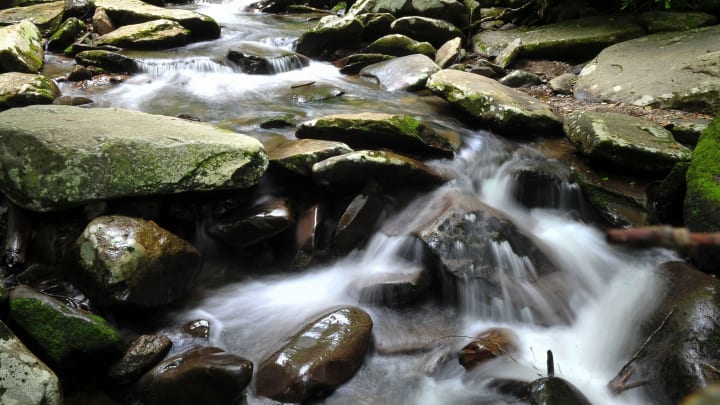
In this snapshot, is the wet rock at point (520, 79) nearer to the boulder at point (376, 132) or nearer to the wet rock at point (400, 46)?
the wet rock at point (400, 46)

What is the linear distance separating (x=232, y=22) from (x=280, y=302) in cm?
1215

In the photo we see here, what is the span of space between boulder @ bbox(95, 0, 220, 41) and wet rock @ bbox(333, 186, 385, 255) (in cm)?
869

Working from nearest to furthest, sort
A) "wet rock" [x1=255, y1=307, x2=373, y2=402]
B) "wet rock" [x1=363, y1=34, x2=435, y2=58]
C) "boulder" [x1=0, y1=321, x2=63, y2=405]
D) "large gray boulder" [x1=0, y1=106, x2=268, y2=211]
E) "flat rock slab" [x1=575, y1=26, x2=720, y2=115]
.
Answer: "boulder" [x1=0, y1=321, x2=63, y2=405] < "wet rock" [x1=255, y1=307, x2=373, y2=402] < "large gray boulder" [x1=0, y1=106, x2=268, y2=211] < "flat rock slab" [x1=575, y1=26, x2=720, y2=115] < "wet rock" [x1=363, y1=34, x2=435, y2=58]

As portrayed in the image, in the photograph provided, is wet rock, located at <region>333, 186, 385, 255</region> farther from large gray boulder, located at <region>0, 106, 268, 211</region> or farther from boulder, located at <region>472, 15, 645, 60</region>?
boulder, located at <region>472, 15, 645, 60</region>

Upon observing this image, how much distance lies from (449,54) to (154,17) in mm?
7343

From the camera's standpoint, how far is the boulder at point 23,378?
2689 millimetres

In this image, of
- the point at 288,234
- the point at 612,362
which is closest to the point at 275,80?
the point at 288,234

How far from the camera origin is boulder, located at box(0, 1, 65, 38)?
1104cm

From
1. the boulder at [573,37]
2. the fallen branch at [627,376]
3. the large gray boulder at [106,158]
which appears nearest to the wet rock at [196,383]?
the large gray boulder at [106,158]

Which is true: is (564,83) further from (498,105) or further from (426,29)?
(426,29)

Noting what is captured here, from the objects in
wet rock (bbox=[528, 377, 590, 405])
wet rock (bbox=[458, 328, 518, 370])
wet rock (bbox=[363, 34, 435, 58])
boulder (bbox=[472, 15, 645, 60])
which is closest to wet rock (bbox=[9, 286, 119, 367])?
wet rock (bbox=[458, 328, 518, 370])

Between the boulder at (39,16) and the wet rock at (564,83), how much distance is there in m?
11.5

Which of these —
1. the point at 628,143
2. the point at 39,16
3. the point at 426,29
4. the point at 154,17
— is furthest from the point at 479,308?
the point at 39,16

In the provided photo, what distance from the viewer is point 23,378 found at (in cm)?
277
